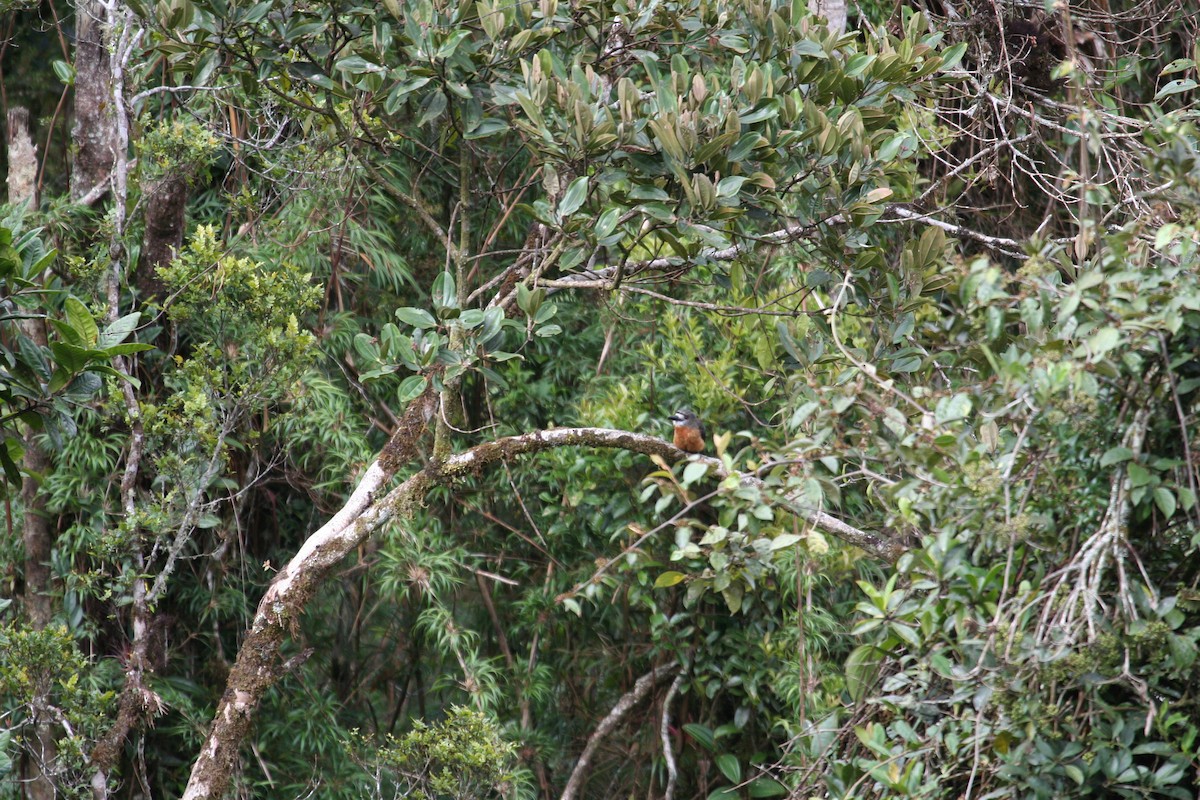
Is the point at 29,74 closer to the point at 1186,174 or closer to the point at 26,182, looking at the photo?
the point at 26,182

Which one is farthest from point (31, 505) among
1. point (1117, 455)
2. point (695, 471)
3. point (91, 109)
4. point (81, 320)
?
point (1117, 455)

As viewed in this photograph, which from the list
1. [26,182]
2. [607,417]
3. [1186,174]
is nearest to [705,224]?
[1186,174]

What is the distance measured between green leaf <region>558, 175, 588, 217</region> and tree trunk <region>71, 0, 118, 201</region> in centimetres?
207

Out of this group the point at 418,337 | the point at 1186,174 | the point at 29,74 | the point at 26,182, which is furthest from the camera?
the point at 29,74

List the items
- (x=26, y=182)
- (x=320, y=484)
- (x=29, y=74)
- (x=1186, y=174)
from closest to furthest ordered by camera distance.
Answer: (x=1186, y=174) → (x=26, y=182) → (x=320, y=484) → (x=29, y=74)

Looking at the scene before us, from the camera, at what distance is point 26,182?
385 centimetres

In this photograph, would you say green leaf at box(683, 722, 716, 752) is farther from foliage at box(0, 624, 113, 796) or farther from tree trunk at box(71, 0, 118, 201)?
tree trunk at box(71, 0, 118, 201)

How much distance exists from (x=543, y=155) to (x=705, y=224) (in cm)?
41

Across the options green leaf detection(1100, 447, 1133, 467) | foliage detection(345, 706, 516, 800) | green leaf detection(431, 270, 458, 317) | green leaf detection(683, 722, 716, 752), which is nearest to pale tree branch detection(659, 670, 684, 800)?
green leaf detection(683, 722, 716, 752)

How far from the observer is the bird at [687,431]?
143 inches

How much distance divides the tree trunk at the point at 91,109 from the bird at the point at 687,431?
2.11 m

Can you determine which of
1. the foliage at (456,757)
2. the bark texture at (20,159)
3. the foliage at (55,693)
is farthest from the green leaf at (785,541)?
the bark texture at (20,159)

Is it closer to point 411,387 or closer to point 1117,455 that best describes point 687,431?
point 411,387

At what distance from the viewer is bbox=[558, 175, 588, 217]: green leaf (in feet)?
8.29
